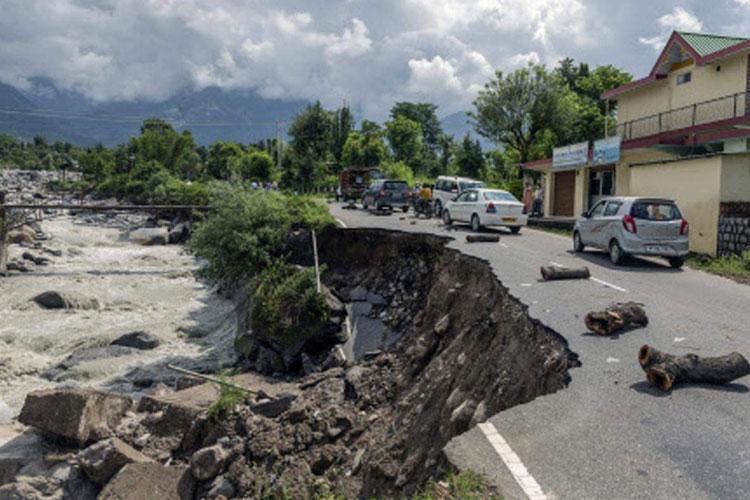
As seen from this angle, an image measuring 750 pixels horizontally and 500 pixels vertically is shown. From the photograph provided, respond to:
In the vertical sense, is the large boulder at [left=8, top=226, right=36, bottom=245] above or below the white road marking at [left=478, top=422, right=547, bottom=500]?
below

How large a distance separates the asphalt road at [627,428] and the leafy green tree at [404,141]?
60106 millimetres

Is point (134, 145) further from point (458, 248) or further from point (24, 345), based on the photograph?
point (458, 248)

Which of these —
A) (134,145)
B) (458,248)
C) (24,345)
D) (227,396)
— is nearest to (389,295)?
(458,248)

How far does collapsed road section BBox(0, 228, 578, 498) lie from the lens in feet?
25.1

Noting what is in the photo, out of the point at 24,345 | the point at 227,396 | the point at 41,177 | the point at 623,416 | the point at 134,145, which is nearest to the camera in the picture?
the point at 623,416

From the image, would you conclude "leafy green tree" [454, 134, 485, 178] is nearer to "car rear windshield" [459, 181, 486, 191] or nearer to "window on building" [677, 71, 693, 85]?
"car rear windshield" [459, 181, 486, 191]

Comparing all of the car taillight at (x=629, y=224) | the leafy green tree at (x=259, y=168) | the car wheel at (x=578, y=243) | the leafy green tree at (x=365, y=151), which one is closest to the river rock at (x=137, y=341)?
the car wheel at (x=578, y=243)

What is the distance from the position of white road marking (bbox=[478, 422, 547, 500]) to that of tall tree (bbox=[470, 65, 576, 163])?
37528 millimetres

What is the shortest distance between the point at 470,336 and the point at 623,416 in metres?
5.14

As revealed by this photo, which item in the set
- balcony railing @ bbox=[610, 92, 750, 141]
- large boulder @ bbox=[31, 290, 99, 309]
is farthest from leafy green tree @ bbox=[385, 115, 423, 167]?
large boulder @ bbox=[31, 290, 99, 309]

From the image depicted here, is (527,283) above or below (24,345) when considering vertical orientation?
above

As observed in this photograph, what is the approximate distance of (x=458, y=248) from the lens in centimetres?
1723

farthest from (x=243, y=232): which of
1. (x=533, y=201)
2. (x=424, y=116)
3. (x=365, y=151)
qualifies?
(x=424, y=116)

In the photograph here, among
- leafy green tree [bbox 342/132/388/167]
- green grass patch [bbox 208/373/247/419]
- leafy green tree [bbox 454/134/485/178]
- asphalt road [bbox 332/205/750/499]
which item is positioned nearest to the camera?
asphalt road [bbox 332/205/750/499]
